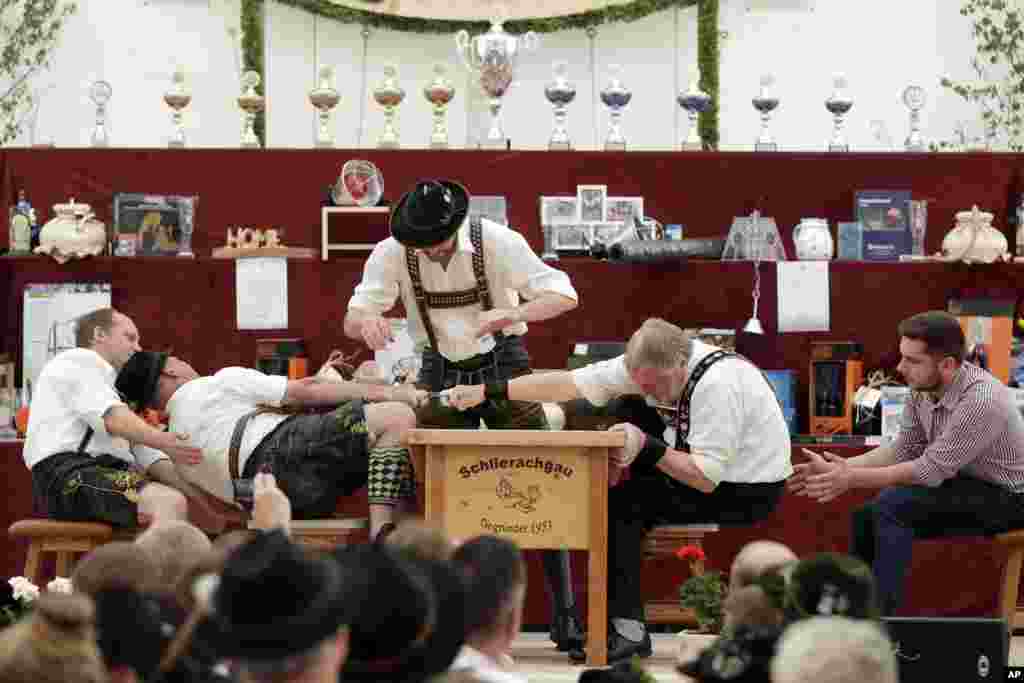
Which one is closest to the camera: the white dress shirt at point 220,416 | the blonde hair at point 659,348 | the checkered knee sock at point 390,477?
the blonde hair at point 659,348

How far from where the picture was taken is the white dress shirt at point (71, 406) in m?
6.61

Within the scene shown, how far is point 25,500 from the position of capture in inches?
294

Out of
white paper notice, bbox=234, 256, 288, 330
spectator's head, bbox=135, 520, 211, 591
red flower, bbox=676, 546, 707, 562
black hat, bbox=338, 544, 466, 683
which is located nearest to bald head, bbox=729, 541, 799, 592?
black hat, bbox=338, 544, 466, 683

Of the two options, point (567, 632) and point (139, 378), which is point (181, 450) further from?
point (567, 632)

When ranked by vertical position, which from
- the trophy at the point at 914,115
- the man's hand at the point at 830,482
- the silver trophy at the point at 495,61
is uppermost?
the silver trophy at the point at 495,61

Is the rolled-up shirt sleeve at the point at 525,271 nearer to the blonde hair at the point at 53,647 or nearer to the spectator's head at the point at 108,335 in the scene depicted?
the spectator's head at the point at 108,335

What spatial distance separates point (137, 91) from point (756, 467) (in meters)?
5.22

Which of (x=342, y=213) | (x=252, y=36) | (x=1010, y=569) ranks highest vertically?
(x=252, y=36)

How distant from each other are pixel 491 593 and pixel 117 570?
2.27 ft

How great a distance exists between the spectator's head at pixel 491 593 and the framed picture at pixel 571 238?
439 cm

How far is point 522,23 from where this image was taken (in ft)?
34.1

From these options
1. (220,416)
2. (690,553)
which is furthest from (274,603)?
(220,416)

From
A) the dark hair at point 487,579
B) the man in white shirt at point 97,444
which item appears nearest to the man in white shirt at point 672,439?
the man in white shirt at point 97,444

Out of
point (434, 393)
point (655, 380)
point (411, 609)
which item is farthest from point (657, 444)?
point (411, 609)
